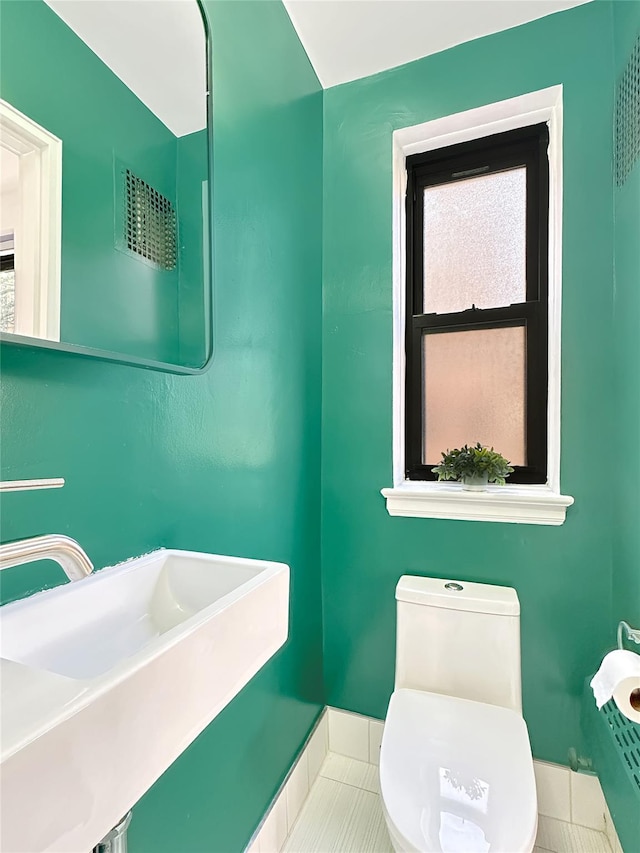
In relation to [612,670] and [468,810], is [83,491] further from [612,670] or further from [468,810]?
[612,670]

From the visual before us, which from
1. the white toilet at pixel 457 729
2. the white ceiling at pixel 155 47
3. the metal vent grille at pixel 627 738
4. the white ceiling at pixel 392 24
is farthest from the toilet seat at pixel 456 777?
the white ceiling at pixel 392 24

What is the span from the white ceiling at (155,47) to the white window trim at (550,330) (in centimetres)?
87

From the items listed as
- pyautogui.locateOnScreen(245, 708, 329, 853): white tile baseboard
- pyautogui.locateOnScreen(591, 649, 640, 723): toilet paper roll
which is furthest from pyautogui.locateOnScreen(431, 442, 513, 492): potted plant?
pyautogui.locateOnScreen(245, 708, 329, 853): white tile baseboard

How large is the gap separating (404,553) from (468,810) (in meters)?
0.74

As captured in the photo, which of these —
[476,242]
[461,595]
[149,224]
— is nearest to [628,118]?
[476,242]

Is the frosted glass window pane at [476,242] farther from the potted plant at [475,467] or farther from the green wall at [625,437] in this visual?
the potted plant at [475,467]

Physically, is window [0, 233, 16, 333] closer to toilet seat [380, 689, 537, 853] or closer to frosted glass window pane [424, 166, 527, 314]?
toilet seat [380, 689, 537, 853]

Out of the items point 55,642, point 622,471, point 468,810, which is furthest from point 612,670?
point 55,642

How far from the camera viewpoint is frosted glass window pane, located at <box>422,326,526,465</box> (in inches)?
62.9

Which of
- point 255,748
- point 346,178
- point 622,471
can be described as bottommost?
point 255,748

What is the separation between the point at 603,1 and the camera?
1340mm

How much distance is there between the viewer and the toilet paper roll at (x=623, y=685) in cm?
93

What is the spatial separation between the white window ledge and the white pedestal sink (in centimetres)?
85

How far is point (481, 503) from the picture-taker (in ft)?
4.79
